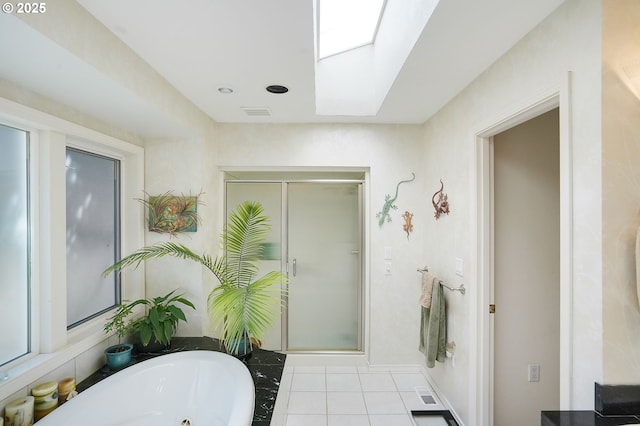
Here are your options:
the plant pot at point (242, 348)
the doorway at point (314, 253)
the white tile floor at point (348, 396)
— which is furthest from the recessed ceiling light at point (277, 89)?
the white tile floor at point (348, 396)

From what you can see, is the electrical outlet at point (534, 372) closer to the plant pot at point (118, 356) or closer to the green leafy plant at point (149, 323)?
the green leafy plant at point (149, 323)

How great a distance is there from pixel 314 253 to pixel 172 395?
5.72ft

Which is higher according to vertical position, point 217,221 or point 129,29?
point 129,29

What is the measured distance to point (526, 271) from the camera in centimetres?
213

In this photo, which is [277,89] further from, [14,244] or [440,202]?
[14,244]

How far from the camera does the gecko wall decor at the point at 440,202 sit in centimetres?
252

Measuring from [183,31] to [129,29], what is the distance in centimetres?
26

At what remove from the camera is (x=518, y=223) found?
2123mm

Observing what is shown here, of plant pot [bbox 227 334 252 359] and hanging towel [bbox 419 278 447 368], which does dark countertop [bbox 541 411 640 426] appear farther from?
plant pot [bbox 227 334 252 359]

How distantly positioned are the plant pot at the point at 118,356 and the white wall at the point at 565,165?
2.38 meters

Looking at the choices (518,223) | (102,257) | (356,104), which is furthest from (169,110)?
(518,223)

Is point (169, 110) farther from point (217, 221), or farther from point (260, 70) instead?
point (217, 221)

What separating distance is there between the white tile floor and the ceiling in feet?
6.76

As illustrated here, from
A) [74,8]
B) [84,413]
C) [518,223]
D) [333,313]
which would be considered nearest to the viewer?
[74,8]
